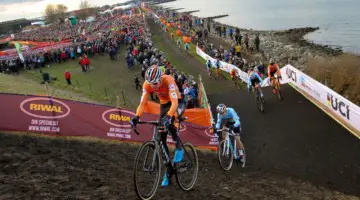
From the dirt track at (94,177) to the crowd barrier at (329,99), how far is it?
4.17 meters

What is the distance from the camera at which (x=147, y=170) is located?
649cm

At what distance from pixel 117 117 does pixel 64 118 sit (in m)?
1.87

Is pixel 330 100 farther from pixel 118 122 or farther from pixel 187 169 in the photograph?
pixel 187 169

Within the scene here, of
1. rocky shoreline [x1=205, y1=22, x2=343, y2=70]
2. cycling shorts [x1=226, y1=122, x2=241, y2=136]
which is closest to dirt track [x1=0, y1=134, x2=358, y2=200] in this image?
cycling shorts [x1=226, y1=122, x2=241, y2=136]

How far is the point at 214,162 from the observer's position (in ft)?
37.7

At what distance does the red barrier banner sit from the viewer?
34.2ft

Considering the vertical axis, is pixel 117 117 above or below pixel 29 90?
below

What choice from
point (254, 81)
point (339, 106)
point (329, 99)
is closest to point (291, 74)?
point (254, 81)

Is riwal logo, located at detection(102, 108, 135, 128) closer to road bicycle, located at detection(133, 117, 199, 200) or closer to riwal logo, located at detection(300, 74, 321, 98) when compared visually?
road bicycle, located at detection(133, 117, 199, 200)

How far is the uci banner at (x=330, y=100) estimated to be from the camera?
12555 millimetres

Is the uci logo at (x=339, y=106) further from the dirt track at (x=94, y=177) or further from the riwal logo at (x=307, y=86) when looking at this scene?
the dirt track at (x=94, y=177)

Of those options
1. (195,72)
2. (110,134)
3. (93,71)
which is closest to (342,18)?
(195,72)

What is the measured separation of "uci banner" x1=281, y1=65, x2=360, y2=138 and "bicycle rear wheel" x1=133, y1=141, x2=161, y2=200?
9.09m

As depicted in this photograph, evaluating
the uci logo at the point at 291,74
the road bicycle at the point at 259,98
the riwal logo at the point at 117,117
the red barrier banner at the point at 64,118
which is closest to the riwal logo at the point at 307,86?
the uci logo at the point at 291,74
